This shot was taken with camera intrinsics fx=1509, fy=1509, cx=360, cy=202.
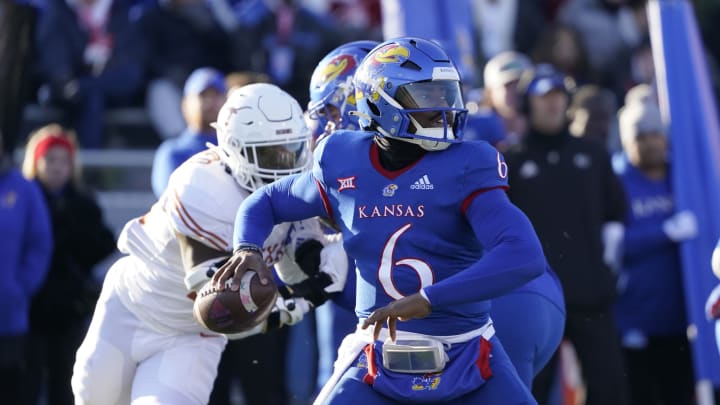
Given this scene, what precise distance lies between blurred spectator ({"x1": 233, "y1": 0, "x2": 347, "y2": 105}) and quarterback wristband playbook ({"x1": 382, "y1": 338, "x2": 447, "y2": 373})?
534 cm

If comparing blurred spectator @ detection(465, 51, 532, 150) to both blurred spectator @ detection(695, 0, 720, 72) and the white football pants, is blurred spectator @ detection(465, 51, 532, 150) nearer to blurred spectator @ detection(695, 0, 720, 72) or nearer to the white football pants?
the white football pants

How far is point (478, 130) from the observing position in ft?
24.6

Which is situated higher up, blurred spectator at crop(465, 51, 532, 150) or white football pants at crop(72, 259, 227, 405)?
blurred spectator at crop(465, 51, 532, 150)

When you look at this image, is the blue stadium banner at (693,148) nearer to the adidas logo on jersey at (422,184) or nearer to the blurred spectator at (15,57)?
the adidas logo on jersey at (422,184)

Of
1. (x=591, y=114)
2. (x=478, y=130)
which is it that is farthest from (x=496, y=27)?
(x=478, y=130)

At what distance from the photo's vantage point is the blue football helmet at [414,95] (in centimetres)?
482

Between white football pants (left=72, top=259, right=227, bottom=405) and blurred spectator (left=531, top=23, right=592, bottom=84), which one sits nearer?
white football pants (left=72, top=259, right=227, bottom=405)

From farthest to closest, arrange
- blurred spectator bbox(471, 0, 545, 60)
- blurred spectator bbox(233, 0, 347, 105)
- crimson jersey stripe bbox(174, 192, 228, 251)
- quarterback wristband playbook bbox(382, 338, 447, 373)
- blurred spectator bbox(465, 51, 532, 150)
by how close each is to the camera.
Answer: blurred spectator bbox(471, 0, 545, 60), blurred spectator bbox(233, 0, 347, 105), blurred spectator bbox(465, 51, 532, 150), crimson jersey stripe bbox(174, 192, 228, 251), quarterback wristband playbook bbox(382, 338, 447, 373)

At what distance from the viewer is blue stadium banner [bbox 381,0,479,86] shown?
8.10m

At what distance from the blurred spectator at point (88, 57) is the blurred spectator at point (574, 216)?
134 inches

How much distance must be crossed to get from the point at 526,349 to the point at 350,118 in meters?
1.29


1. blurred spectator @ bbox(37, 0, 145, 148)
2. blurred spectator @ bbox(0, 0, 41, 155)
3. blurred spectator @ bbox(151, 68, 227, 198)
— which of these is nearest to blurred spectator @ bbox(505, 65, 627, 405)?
blurred spectator @ bbox(151, 68, 227, 198)

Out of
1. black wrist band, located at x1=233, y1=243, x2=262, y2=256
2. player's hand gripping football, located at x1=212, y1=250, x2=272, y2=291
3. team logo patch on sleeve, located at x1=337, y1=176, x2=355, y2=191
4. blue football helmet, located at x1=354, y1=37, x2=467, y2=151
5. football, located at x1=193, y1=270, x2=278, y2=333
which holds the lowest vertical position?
football, located at x1=193, y1=270, x2=278, y2=333

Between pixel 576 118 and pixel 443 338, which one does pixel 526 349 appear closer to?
pixel 443 338
